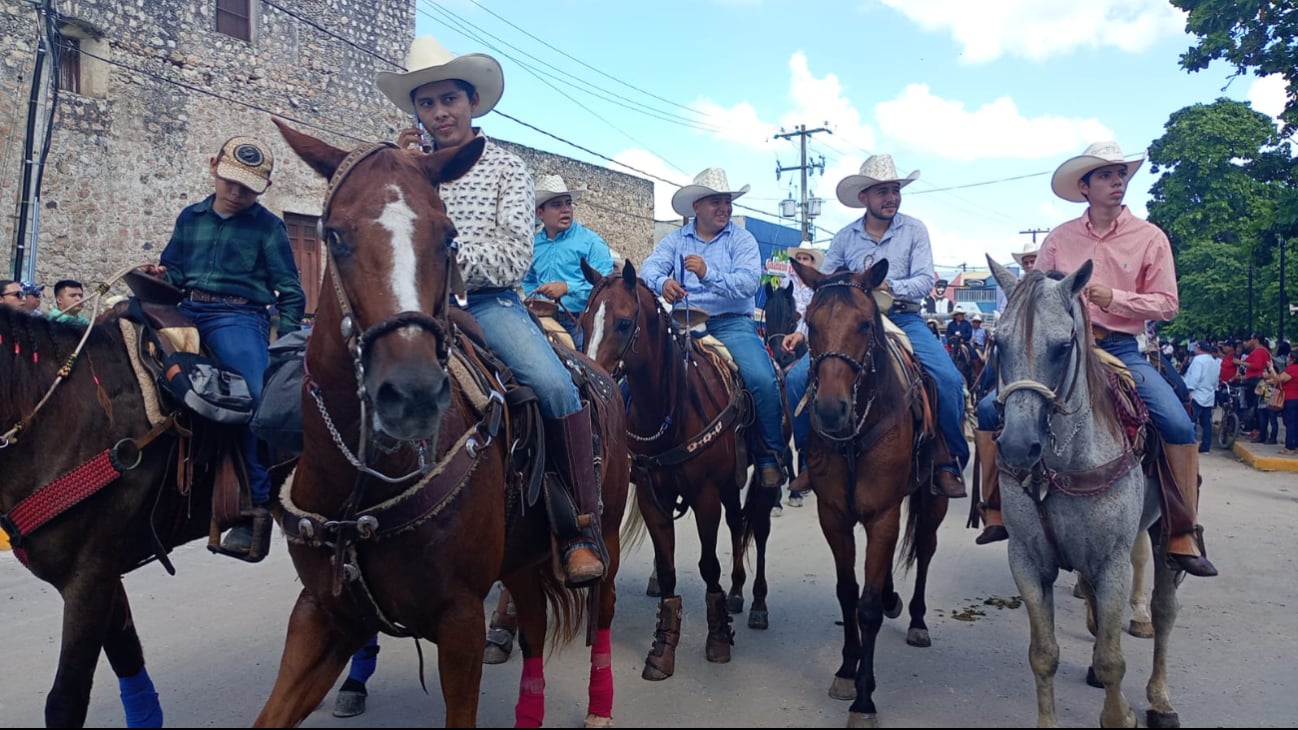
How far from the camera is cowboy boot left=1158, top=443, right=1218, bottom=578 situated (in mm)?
4363

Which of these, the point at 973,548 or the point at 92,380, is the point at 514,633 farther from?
the point at 973,548

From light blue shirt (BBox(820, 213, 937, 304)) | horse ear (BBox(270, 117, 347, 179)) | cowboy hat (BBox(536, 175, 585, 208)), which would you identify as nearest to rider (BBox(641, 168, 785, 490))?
light blue shirt (BBox(820, 213, 937, 304))

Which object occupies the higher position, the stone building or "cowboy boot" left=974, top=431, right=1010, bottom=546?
the stone building

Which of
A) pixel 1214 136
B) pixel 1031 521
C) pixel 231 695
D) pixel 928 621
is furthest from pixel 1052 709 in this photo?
pixel 1214 136

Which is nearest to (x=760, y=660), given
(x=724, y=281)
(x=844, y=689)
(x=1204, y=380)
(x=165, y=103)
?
(x=844, y=689)

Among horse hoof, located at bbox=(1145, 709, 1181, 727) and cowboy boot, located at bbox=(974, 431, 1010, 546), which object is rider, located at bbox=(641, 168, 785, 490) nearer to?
cowboy boot, located at bbox=(974, 431, 1010, 546)

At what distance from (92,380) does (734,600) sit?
430 centimetres

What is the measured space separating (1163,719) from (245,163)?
5.23 metres

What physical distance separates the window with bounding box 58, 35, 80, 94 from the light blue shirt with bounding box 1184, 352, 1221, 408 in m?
18.0

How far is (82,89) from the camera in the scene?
12633mm

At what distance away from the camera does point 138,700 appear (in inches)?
151

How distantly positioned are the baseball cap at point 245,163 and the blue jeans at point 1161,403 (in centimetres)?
454

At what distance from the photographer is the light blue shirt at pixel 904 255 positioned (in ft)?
19.1

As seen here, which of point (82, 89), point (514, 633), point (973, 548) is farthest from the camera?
point (82, 89)
